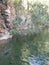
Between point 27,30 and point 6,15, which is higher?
point 6,15

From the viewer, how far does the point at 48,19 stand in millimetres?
52219

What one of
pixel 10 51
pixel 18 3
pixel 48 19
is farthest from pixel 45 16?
pixel 10 51

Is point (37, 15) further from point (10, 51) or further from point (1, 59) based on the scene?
point (1, 59)

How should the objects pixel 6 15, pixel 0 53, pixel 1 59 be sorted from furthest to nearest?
1. pixel 6 15
2. pixel 0 53
3. pixel 1 59

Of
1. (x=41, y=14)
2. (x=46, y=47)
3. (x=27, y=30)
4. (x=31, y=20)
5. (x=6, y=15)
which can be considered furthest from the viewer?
(x=41, y=14)

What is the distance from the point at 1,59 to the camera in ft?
63.6

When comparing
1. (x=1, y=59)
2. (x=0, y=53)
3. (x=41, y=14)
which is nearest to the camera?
(x=1, y=59)

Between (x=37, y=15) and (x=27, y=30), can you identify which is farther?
(x=37, y=15)

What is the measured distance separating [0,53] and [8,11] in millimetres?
15098

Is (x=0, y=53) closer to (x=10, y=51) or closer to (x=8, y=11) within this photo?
(x=10, y=51)

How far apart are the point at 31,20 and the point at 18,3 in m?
6.69

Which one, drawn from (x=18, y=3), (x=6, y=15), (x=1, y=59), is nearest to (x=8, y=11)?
(x=6, y=15)

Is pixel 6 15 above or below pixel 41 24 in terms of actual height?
above

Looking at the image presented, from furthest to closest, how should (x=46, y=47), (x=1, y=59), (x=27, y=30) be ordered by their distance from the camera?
(x=27, y=30) < (x=46, y=47) < (x=1, y=59)
